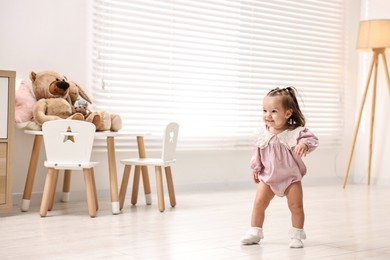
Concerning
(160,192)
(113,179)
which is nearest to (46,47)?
(113,179)

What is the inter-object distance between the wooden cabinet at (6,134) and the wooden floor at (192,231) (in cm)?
12

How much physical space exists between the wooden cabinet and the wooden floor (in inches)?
4.6

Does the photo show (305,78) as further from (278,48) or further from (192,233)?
(192,233)

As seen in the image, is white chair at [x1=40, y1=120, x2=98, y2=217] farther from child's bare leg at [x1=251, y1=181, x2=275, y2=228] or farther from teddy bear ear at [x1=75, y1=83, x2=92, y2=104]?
child's bare leg at [x1=251, y1=181, x2=275, y2=228]

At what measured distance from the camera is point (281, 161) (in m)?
2.22

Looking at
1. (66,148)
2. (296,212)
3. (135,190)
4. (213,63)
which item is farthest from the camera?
(213,63)

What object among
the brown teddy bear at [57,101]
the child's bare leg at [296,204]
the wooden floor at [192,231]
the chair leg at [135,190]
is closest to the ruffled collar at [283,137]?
the child's bare leg at [296,204]

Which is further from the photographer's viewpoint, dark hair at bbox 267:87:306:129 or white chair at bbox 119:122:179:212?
white chair at bbox 119:122:179:212

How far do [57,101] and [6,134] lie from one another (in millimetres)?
420

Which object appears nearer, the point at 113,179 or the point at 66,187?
the point at 113,179

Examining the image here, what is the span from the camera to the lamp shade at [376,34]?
4.30 meters

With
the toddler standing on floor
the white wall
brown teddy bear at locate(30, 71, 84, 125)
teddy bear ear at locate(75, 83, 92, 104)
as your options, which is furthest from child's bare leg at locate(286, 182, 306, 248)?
the white wall

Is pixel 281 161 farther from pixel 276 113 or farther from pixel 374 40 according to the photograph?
pixel 374 40

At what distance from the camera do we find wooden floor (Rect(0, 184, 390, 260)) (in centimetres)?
205
